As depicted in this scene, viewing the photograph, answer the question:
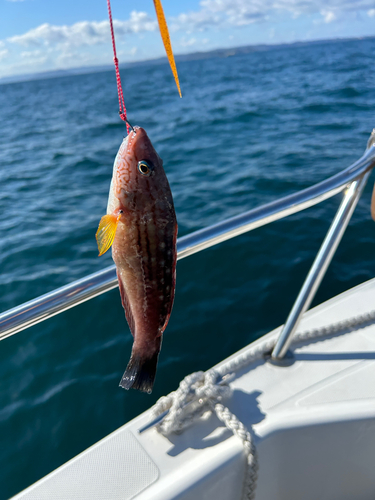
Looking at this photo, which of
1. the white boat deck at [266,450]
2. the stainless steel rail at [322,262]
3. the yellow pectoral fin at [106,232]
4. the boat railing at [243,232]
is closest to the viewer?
the yellow pectoral fin at [106,232]

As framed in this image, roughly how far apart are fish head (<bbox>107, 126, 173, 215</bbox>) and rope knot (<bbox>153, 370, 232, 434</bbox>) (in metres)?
1.17

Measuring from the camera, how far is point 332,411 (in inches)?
72.8

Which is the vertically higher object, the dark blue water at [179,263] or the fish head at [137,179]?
the fish head at [137,179]

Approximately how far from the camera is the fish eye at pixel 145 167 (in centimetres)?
103

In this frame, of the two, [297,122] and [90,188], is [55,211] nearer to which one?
[90,188]

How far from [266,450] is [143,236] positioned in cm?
133

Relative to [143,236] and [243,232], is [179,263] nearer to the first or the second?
[243,232]

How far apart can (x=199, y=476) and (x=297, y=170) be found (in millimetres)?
7839

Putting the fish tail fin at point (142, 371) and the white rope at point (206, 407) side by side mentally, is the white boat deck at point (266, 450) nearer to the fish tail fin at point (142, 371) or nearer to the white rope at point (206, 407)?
the white rope at point (206, 407)

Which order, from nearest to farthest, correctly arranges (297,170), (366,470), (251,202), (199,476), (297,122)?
(199,476) < (366,470) < (251,202) < (297,170) < (297,122)

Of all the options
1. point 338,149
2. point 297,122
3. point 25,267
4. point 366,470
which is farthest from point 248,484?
point 297,122

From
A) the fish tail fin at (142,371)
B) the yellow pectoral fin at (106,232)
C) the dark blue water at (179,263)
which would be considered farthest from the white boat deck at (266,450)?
the dark blue water at (179,263)

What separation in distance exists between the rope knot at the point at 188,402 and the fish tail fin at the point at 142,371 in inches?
32.4

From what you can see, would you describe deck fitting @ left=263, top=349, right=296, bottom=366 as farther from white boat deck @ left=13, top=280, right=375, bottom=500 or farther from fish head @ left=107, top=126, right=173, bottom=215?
fish head @ left=107, top=126, right=173, bottom=215
